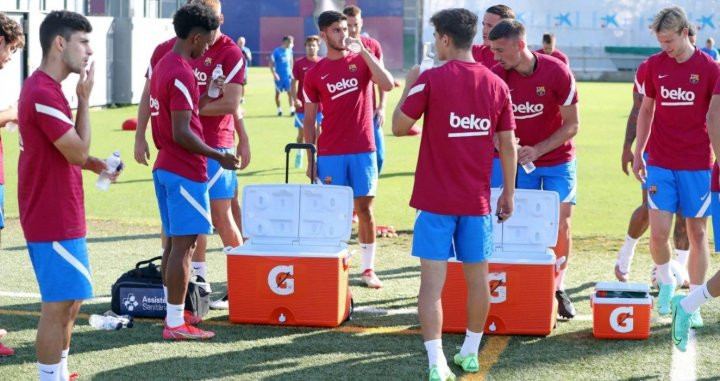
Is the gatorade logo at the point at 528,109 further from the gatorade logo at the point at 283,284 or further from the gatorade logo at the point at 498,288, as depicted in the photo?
the gatorade logo at the point at 283,284

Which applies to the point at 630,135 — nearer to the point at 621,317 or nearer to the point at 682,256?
the point at 682,256

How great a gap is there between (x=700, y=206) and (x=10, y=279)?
18.1ft

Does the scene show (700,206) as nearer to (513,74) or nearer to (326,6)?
(513,74)

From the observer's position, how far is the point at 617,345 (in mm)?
7367

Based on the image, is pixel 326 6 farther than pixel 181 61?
Yes

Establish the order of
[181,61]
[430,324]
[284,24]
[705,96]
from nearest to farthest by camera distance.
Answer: [430,324]
[181,61]
[705,96]
[284,24]

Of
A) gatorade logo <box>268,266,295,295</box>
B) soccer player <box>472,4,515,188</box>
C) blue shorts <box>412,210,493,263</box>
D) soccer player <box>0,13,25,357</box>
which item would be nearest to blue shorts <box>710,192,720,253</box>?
soccer player <box>472,4,515,188</box>

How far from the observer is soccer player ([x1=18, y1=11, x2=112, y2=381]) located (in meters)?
5.51

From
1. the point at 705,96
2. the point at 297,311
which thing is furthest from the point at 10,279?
the point at 705,96

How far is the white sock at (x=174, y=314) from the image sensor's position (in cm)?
745

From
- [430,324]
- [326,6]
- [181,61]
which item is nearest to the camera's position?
[430,324]

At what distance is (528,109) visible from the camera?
8.05m

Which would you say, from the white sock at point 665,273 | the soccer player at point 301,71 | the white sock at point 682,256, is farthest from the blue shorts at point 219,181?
the soccer player at point 301,71

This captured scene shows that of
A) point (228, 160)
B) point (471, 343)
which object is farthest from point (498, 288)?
point (228, 160)
